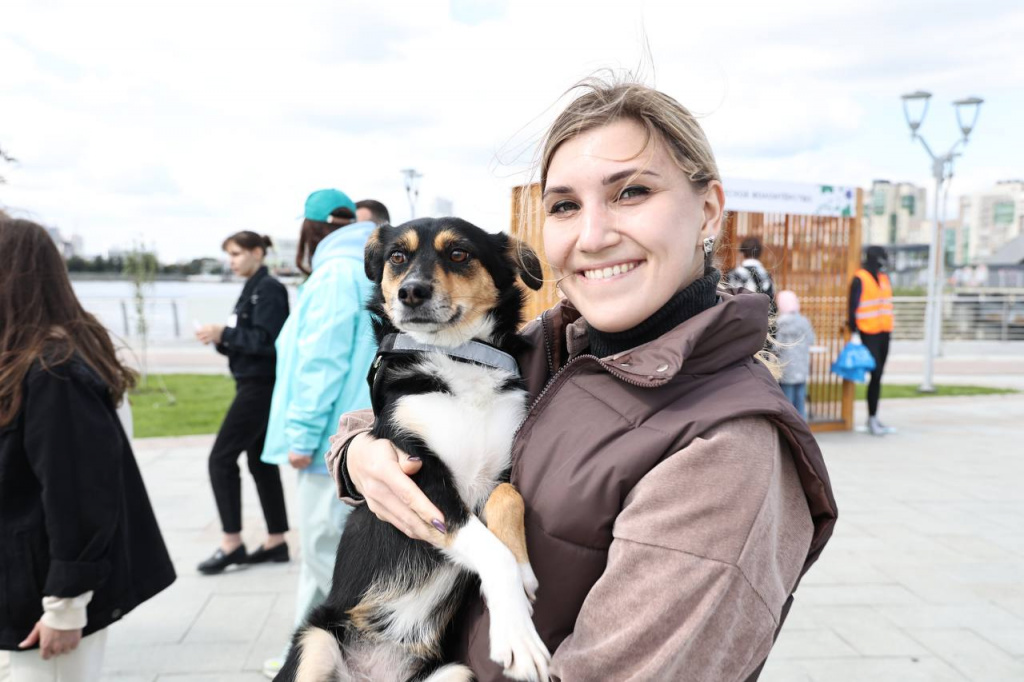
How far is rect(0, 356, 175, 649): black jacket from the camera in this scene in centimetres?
237

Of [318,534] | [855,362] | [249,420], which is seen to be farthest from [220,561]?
[855,362]

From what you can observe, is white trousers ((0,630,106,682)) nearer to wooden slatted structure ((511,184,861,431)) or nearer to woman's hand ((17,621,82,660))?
woman's hand ((17,621,82,660))

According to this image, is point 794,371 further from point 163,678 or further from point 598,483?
point 598,483

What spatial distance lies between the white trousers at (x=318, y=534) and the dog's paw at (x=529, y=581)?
217cm

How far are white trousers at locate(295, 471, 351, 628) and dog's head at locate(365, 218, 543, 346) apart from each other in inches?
53.7

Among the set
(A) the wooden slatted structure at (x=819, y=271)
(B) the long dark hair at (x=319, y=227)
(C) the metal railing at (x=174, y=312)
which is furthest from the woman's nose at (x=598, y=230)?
(C) the metal railing at (x=174, y=312)

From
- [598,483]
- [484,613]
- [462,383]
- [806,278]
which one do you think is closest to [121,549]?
[462,383]

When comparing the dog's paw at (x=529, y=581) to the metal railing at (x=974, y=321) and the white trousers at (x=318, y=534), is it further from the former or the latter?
the metal railing at (x=974, y=321)

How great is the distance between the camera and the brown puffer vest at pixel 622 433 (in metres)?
1.32

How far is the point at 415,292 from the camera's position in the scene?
228 centimetres

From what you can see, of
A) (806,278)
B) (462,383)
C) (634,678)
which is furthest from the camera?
(806,278)

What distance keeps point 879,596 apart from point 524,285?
3.81m

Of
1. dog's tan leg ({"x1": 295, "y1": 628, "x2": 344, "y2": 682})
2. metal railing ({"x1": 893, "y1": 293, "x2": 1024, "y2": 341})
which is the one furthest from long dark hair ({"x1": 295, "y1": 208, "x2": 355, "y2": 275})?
metal railing ({"x1": 893, "y1": 293, "x2": 1024, "y2": 341})

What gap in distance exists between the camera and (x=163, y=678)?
3.84 metres
